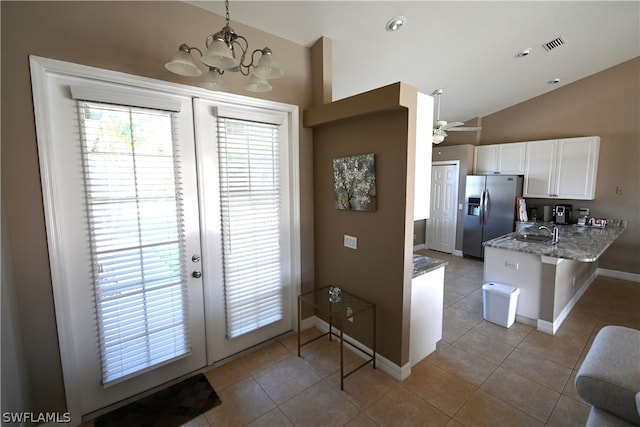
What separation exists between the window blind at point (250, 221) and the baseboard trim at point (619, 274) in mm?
5506

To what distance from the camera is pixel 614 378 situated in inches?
56.7

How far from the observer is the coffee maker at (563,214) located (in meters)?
4.68

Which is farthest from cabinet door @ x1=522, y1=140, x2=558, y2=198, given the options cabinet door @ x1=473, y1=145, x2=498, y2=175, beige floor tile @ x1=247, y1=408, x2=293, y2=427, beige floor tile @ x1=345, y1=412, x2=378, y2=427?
beige floor tile @ x1=247, y1=408, x2=293, y2=427

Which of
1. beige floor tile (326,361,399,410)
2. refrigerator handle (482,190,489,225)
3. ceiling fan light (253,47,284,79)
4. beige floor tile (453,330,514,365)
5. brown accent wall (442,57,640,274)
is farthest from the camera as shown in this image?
refrigerator handle (482,190,489,225)

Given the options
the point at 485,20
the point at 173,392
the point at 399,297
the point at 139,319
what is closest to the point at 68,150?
the point at 139,319

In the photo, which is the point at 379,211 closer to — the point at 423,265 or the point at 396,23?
the point at 423,265

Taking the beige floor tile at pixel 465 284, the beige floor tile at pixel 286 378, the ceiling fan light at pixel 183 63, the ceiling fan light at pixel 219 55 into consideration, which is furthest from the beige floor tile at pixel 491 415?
the ceiling fan light at pixel 183 63

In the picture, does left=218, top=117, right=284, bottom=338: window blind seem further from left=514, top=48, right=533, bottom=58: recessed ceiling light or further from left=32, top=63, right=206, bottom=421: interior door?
left=514, top=48, right=533, bottom=58: recessed ceiling light

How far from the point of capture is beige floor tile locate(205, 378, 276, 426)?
1.93m

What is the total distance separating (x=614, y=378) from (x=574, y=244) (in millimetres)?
2256

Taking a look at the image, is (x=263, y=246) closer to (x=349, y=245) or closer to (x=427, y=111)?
(x=349, y=245)

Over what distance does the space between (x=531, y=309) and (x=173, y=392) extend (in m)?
3.57

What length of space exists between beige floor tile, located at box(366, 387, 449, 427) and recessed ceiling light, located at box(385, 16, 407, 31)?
121 inches

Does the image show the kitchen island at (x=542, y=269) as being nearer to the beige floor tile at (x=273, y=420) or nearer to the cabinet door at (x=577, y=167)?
the cabinet door at (x=577, y=167)
